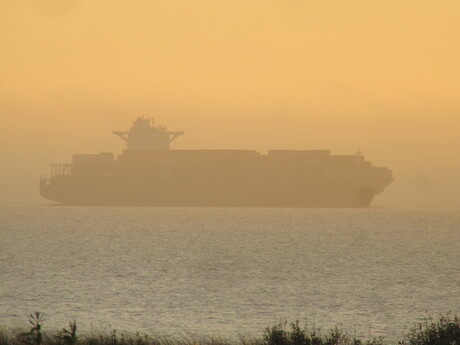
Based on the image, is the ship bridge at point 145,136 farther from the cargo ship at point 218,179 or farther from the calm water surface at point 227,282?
the calm water surface at point 227,282

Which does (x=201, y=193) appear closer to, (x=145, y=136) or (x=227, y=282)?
(x=145, y=136)

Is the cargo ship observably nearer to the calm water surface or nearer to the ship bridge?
the ship bridge

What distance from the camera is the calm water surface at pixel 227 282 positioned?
86.6ft

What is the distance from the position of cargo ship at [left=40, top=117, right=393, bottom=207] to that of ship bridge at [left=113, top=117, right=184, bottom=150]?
393cm

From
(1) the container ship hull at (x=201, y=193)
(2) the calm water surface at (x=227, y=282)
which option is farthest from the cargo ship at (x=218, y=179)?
(2) the calm water surface at (x=227, y=282)

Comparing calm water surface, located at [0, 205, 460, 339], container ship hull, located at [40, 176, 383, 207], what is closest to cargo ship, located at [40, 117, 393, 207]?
container ship hull, located at [40, 176, 383, 207]

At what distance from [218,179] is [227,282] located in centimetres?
11834

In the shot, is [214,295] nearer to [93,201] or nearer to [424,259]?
[424,259]

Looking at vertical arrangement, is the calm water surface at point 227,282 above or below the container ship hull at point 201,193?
below

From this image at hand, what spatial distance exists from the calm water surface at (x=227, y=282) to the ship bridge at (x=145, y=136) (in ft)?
304

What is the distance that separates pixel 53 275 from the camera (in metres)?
41.4

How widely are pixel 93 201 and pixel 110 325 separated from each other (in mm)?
142168

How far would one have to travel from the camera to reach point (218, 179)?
515ft

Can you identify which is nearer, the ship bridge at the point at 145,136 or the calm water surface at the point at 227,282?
the calm water surface at the point at 227,282
